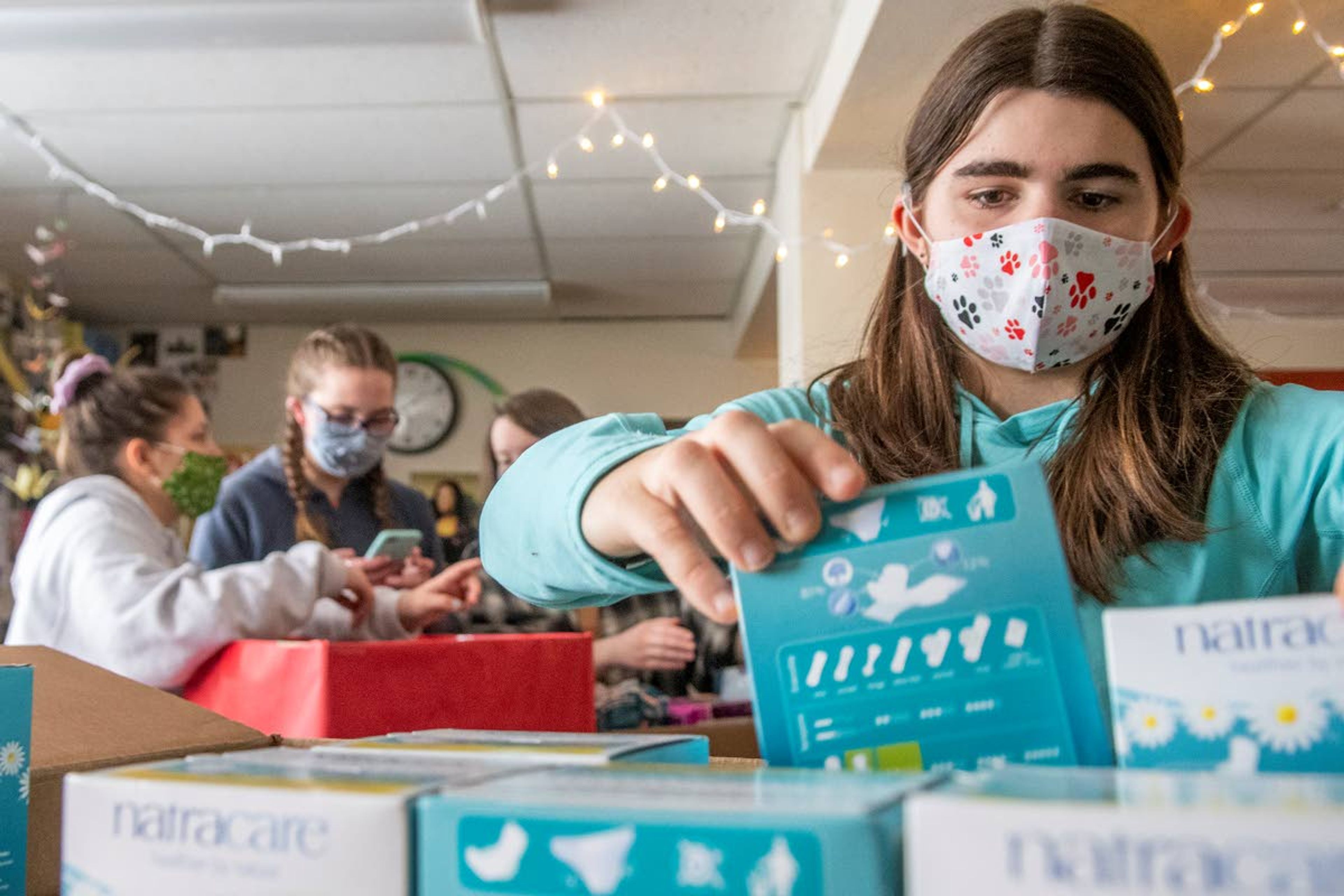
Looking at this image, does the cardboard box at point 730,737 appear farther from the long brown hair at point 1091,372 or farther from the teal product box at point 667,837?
the teal product box at point 667,837

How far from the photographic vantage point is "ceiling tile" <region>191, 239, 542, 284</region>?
15.1 feet

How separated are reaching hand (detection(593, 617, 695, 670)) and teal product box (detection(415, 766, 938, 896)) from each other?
201 cm

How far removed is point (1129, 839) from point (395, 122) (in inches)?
130

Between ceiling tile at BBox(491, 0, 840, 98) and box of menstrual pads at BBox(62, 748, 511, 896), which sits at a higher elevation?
ceiling tile at BBox(491, 0, 840, 98)

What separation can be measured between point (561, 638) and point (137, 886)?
1.05 meters

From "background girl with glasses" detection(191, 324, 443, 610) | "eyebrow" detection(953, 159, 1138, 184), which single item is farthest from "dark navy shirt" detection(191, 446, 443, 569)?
"eyebrow" detection(953, 159, 1138, 184)

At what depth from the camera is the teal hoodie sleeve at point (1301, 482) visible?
2.26 ft

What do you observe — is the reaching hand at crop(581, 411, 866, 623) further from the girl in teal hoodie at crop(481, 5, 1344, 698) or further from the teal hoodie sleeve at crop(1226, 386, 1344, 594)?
the teal hoodie sleeve at crop(1226, 386, 1344, 594)

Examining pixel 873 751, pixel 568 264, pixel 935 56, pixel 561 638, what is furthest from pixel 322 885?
pixel 568 264

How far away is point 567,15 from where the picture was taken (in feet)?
8.84

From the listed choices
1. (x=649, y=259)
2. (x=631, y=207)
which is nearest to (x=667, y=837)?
(x=631, y=207)

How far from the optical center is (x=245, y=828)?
1.21 ft

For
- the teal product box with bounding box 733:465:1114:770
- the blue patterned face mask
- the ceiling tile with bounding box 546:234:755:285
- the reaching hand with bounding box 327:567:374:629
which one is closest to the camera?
the teal product box with bounding box 733:465:1114:770

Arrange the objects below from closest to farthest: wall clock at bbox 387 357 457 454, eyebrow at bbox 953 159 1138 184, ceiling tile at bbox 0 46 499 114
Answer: eyebrow at bbox 953 159 1138 184 < ceiling tile at bbox 0 46 499 114 < wall clock at bbox 387 357 457 454
